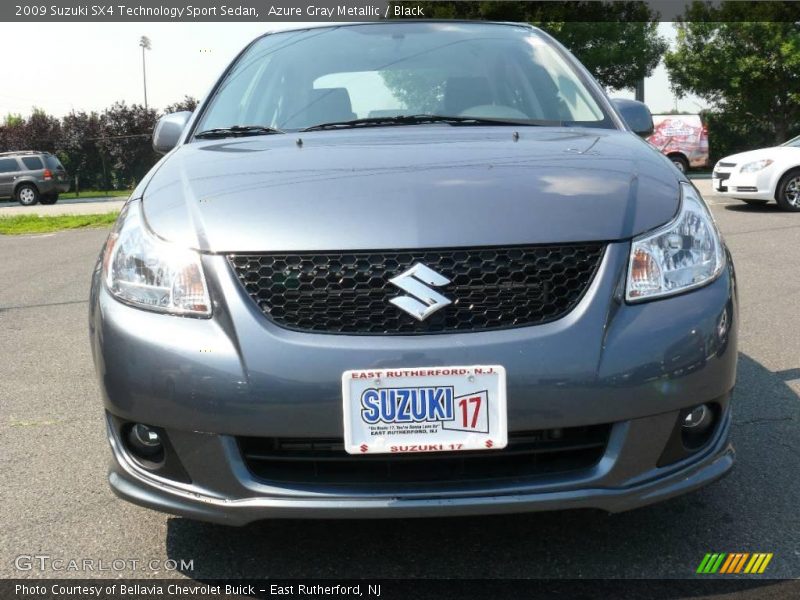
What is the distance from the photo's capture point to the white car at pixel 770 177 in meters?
12.1

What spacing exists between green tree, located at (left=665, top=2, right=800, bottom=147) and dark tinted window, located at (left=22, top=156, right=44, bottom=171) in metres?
22.5

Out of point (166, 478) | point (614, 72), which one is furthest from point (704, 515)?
point (614, 72)

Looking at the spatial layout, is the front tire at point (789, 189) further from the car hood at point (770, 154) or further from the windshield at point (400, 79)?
the windshield at point (400, 79)

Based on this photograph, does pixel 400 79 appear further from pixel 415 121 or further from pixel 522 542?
pixel 522 542

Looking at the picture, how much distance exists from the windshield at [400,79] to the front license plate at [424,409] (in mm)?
1423

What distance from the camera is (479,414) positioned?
1958 millimetres

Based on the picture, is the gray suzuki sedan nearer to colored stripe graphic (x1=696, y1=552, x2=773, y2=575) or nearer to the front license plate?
the front license plate

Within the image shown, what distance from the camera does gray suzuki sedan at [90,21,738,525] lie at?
1.96 m

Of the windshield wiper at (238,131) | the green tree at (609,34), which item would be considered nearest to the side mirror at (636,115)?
the windshield wiper at (238,131)

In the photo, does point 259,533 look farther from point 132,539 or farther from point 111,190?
point 111,190

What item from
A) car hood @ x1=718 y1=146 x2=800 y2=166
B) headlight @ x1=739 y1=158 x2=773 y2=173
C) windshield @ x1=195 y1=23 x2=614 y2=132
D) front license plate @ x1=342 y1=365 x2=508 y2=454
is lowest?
headlight @ x1=739 y1=158 x2=773 y2=173

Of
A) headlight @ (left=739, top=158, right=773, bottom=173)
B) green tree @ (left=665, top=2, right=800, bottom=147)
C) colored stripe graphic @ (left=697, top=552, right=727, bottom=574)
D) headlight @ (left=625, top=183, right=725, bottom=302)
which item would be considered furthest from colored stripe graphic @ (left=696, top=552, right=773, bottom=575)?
green tree @ (left=665, top=2, right=800, bottom=147)

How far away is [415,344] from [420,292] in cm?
13

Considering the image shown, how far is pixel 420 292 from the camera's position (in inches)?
79.7
